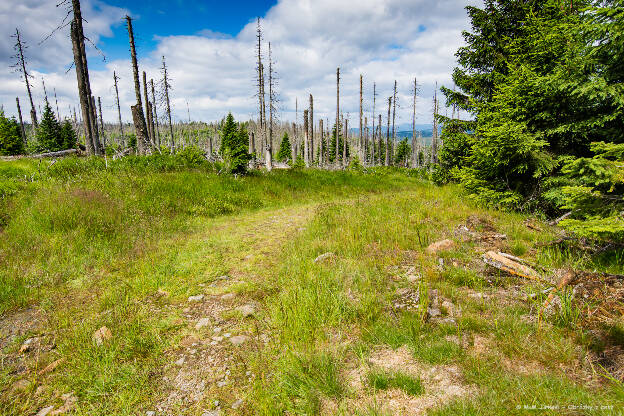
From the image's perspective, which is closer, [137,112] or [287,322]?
[287,322]

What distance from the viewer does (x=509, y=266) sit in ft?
12.8

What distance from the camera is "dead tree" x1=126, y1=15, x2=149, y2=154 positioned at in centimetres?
1700

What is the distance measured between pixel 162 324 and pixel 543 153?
814 cm

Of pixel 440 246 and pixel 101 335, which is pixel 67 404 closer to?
pixel 101 335

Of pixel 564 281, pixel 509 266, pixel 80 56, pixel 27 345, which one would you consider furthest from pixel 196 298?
pixel 80 56

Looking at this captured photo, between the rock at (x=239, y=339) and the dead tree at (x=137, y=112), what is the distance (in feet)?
56.0

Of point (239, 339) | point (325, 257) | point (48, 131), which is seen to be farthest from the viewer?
point (48, 131)

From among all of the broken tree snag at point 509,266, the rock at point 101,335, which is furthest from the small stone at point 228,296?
the broken tree snag at point 509,266

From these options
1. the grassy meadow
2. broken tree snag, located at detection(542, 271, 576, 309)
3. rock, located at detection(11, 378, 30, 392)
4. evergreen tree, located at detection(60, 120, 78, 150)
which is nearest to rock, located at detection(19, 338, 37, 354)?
the grassy meadow

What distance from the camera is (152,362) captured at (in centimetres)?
295

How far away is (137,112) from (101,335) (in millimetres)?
17853

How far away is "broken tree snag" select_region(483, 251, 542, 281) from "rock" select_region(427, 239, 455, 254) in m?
0.85

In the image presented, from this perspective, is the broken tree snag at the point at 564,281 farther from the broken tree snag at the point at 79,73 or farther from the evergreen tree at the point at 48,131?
the evergreen tree at the point at 48,131

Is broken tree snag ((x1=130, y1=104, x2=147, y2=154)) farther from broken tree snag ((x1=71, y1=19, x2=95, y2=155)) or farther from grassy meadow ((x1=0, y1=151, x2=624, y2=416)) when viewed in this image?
grassy meadow ((x1=0, y1=151, x2=624, y2=416))
